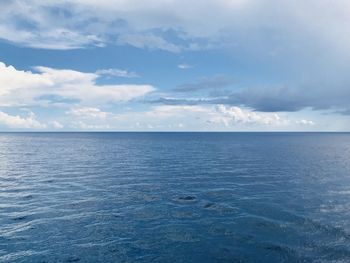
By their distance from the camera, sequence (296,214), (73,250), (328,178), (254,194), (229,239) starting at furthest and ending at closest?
(328,178)
(254,194)
(296,214)
(229,239)
(73,250)

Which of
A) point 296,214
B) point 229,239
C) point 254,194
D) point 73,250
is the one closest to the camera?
point 73,250

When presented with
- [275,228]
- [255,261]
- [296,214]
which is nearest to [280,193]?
[296,214]

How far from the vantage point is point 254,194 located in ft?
188

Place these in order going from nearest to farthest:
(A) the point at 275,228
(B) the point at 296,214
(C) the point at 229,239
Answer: (C) the point at 229,239
(A) the point at 275,228
(B) the point at 296,214

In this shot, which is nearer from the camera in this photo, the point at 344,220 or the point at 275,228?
the point at 275,228

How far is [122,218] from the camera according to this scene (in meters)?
43.3

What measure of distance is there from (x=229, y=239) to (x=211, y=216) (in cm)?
840

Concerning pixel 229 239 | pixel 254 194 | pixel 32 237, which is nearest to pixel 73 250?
pixel 32 237

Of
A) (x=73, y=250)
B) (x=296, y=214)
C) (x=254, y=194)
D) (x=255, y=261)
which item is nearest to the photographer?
(x=255, y=261)

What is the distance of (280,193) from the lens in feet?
192

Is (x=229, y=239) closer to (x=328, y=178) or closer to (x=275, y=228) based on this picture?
(x=275, y=228)

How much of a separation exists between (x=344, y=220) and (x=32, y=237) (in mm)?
42082

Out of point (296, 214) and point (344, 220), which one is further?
point (296, 214)

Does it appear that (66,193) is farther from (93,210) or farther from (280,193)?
(280,193)
